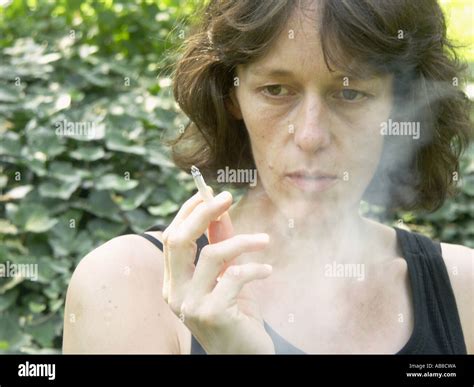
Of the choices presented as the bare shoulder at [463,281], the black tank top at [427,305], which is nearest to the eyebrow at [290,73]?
the black tank top at [427,305]

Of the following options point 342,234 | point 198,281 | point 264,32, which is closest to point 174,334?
point 198,281

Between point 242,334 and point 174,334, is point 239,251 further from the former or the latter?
point 174,334

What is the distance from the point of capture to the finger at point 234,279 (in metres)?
1.26

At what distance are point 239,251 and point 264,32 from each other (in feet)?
A: 1.62

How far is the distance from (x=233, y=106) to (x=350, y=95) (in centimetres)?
29

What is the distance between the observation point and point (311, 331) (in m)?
1.63

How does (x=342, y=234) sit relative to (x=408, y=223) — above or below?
below

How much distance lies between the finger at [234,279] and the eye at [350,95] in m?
0.47

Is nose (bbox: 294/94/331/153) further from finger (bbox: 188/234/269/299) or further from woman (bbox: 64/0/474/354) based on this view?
finger (bbox: 188/234/269/299)

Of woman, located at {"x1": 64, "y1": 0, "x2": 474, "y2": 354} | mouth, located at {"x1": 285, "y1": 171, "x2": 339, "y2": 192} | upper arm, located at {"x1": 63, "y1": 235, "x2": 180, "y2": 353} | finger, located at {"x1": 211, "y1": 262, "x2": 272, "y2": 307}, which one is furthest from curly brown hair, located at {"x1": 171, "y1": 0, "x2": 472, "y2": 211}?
finger, located at {"x1": 211, "y1": 262, "x2": 272, "y2": 307}

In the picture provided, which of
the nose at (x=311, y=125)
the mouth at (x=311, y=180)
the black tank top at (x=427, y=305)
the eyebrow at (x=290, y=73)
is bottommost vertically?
the black tank top at (x=427, y=305)

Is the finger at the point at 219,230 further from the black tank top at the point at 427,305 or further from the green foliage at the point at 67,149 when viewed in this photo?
the green foliage at the point at 67,149
